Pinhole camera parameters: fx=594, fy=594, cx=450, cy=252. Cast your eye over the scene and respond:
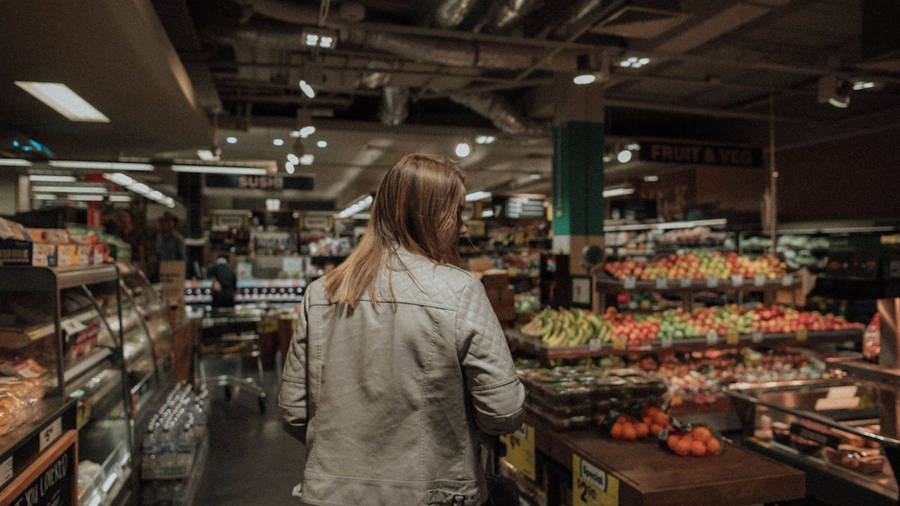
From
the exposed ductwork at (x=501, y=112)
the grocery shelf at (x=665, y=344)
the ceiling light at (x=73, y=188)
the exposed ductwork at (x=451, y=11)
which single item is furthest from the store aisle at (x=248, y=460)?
the ceiling light at (x=73, y=188)

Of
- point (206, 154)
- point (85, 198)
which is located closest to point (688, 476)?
point (206, 154)

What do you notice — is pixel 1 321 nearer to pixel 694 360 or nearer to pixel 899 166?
pixel 694 360

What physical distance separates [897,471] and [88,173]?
316 inches

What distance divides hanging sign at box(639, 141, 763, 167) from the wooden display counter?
6772 millimetres

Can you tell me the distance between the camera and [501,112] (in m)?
8.66

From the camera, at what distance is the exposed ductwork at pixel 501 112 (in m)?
8.55

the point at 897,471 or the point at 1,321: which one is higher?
the point at 1,321

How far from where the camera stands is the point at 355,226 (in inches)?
568

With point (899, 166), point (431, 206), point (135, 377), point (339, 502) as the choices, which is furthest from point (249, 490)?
point (899, 166)

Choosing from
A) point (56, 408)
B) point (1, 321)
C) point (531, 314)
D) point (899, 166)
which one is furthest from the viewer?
point (899, 166)

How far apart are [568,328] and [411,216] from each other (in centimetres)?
342

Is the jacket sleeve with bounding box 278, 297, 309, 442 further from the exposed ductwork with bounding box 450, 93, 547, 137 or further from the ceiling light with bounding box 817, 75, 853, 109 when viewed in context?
the exposed ductwork with bounding box 450, 93, 547, 137

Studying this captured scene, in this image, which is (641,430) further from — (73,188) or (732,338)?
(73,188)

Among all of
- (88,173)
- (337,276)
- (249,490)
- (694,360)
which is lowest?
(249,490)
